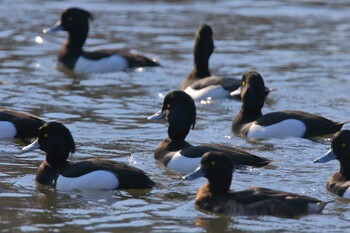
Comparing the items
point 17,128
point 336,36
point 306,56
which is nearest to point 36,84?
point 17,128

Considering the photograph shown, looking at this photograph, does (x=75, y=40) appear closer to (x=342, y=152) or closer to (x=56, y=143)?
(x=56, y=143)

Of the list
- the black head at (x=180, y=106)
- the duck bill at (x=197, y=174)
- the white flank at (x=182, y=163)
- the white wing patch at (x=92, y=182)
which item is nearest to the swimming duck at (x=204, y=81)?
the black head at (x=180, y=106)

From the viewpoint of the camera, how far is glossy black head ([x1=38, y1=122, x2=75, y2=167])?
10.4 m

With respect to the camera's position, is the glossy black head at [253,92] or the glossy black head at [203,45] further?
the glossy black head at [203,45]

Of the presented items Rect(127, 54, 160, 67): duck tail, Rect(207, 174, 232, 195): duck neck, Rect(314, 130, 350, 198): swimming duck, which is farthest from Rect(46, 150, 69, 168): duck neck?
Rect(127, 54, 160, 67): duck tail

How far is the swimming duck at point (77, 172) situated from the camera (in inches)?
398

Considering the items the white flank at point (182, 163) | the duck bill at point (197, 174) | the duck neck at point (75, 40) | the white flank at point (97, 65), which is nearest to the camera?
the duck bill at point (197, 174)

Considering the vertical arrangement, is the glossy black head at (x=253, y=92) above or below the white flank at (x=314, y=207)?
above

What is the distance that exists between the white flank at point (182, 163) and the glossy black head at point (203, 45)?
204 inches

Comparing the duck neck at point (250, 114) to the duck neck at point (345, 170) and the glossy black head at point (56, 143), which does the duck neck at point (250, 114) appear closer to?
the duck neck at point (345, 170)

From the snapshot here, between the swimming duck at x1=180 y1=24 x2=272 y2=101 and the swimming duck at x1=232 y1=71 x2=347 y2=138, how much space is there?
1.54 meters

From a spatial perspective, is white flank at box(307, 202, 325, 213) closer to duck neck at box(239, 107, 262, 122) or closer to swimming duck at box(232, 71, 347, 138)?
swimming duck at box(232, 71, 347, 138)

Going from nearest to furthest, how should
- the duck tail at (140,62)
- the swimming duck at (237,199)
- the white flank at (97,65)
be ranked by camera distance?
the swimming duck at (237,199) < the white flank at (97,65) < the duck tail at (140,62)

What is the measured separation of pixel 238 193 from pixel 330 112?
18.1ft
